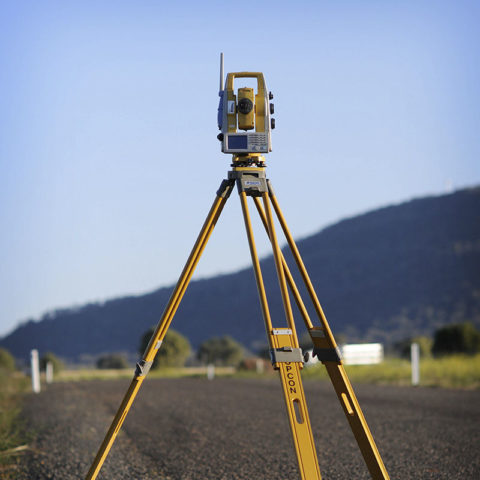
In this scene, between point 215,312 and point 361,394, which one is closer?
point 361,394

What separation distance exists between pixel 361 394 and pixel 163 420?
5.29 metres

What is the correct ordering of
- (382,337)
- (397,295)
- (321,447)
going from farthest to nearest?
(397,295)
(382,337)
(321,447)

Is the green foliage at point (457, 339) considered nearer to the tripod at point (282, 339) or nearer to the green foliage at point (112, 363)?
the tripod at point (282, 339)

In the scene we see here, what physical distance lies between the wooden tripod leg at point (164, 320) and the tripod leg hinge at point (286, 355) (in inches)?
28.0

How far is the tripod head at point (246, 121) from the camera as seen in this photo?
398cm

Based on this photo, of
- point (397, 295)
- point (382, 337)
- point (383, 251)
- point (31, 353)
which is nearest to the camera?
point (31, 353)

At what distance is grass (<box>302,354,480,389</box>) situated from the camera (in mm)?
15565

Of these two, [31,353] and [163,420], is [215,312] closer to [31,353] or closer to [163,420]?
[31,353]

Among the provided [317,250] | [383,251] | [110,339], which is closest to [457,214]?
[383,251]

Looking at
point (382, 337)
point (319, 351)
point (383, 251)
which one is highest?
point (383, 251)

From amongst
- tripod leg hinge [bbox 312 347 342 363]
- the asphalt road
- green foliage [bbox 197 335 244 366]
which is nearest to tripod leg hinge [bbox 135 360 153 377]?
tripod leg hinge [bbox 312 347 342 363]

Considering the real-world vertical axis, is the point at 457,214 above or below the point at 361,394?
above

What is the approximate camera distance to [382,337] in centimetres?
8088

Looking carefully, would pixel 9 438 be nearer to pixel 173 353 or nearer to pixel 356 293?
pixel 173 353
